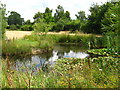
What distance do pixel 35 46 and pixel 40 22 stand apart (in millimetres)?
2685

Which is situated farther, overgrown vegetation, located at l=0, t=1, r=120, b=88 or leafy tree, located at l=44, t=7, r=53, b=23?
leafy tree, located at l=44, t=7, r=53, b=23

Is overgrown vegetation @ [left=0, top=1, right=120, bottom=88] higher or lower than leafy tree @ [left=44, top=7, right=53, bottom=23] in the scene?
lower

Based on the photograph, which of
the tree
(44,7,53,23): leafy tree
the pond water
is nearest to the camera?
the pond water

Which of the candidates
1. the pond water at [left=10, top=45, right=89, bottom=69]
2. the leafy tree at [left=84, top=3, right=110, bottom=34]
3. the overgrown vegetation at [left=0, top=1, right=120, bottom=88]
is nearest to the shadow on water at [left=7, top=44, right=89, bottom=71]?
the pond water at [left=10, top=45, right=89, bottom=69]

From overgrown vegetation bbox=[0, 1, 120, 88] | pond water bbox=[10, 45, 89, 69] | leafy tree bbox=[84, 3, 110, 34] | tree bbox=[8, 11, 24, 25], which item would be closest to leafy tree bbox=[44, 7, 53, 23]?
overgrown vegetation bbox=[0, 1, 120, 88]

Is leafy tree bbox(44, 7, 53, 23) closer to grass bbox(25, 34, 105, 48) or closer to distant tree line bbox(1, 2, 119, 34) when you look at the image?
distant tree line bbox(1, 2, 119, 34)

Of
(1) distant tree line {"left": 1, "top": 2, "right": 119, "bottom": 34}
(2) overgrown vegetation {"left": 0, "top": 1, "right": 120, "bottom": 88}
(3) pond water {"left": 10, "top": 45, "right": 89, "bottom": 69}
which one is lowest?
(3) pond water {"left": 10, "top": 45, "right": 89, "bottom": 69}

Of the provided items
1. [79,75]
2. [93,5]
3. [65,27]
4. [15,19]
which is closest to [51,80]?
[79,75]

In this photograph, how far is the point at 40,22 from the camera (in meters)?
12.5

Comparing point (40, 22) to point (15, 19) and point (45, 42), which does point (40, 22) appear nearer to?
point (45, 42)

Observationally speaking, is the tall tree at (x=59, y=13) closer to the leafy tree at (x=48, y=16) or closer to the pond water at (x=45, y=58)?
the leafy tree at (x=48, y=16)

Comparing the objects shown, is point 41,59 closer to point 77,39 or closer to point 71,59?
point 71,59

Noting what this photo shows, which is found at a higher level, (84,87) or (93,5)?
(93,5)

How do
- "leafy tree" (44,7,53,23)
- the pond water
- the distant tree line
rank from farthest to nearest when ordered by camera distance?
1. "leafy tree" (44,7,53,23)
2. the distant tree line
3. the pond water
